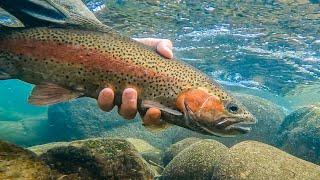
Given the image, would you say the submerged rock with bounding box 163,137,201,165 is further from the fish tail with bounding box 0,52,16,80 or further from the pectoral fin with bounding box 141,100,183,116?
the fish tail with bounding box 0,52,16,80

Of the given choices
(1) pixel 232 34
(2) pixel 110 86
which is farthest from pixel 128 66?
(1) pixel 232 34

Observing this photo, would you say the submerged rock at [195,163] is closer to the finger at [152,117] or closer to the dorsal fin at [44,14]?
the finger at [152,117]

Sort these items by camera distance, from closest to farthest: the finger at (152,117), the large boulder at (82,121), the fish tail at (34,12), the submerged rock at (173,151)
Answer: the fish tail at (34,12) → the finger at (152,117) → the submerged rock at (173,151) → the large boulder at (82,121)

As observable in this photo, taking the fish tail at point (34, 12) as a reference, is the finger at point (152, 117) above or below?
below

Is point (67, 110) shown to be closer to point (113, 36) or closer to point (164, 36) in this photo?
point (164, 36)

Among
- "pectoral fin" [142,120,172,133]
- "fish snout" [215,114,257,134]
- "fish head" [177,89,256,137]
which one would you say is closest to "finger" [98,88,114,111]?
"pectoral fin" [142,120,172,133]

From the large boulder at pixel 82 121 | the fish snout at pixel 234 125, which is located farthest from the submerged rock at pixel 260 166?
the large boulder at pixel 82 121

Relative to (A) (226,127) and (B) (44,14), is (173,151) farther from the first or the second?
(B) (44,14)
